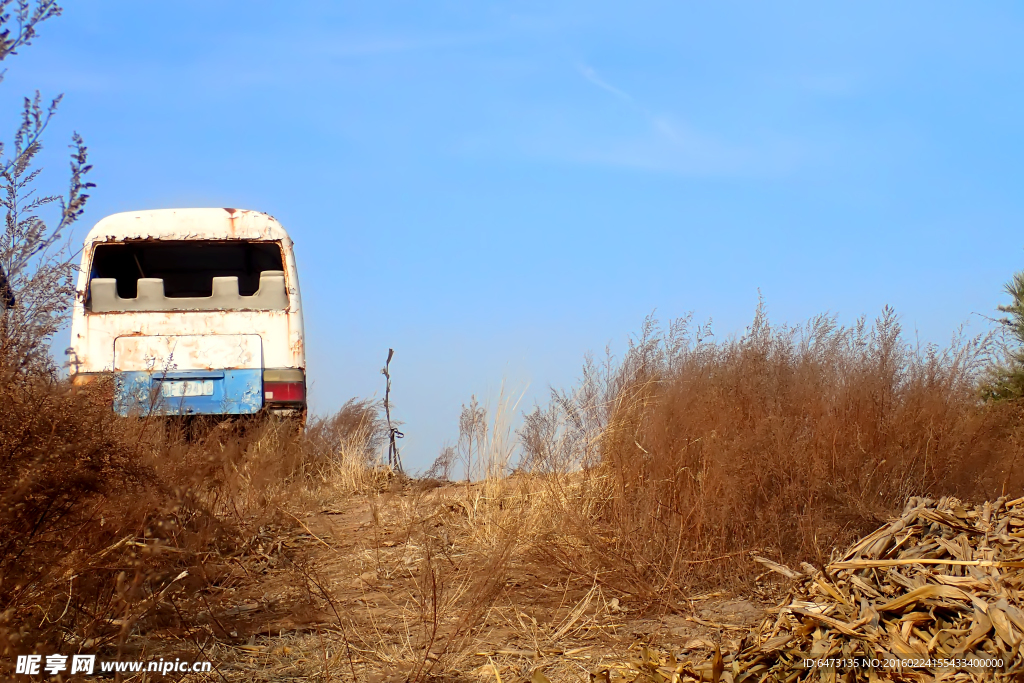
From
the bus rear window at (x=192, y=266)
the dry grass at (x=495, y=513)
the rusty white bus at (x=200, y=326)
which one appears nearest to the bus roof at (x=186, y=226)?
the rusty white bus at (x=200, y=326)

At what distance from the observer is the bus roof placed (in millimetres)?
7699

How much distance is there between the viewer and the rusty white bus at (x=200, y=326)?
290 inches

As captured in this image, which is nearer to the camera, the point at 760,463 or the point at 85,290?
the point at 760,463

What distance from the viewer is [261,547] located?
5.14 m

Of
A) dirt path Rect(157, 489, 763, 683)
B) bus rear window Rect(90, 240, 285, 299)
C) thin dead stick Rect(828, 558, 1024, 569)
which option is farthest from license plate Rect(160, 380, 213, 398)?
thin dead stick Rect(828, 558, 1024, 569)

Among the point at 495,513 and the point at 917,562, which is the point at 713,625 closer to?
the point at 917,562

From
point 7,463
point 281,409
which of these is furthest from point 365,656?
point 281,409

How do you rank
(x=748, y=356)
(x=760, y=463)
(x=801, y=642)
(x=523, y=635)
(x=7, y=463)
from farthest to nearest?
(x=748, y=356)
(x=760, y=463)
(x=523, y=635)
(x=801, y=642)
(x=7, y=463)

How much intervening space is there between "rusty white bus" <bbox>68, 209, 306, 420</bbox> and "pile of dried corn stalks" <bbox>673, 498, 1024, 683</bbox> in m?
5.28

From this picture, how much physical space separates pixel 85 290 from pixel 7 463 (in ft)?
17.0

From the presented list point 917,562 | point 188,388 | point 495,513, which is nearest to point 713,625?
point 917,562

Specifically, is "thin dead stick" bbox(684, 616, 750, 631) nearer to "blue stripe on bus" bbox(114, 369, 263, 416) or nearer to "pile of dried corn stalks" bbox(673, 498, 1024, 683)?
"pile of dried corn stalks" bbox(673, 498, 1024, 683)

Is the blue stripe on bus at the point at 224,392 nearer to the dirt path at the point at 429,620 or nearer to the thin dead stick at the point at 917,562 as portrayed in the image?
the dirt path at the point at 429,620

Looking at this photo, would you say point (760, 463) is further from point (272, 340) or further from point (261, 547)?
point (272, 340)
